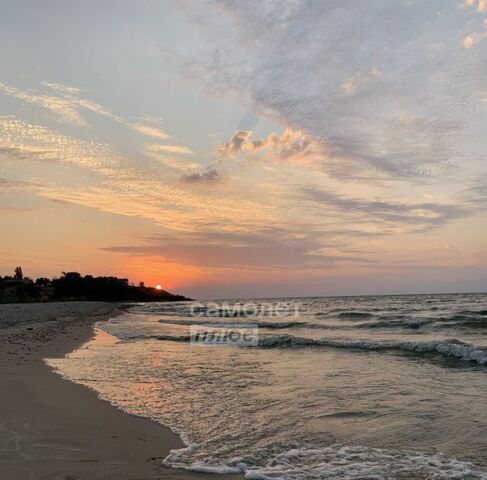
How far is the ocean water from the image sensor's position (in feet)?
17.8

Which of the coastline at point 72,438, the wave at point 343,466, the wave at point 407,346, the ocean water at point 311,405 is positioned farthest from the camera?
the wave at point 407,346

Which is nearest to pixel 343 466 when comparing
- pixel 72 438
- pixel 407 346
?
pixel 72 438

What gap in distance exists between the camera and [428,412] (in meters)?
7.86

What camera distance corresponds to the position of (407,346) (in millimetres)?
17656

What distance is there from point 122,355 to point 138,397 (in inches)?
278

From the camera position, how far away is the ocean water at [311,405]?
542 cm

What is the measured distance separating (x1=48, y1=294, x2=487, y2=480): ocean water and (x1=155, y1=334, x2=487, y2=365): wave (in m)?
0.07

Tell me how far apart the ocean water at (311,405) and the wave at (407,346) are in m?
0.07

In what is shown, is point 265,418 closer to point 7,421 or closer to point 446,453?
point 446,453

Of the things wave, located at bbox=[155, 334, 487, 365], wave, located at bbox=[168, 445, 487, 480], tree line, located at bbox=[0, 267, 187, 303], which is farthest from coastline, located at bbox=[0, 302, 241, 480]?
tree line, located at bbox=[0, 267, 187, 303]

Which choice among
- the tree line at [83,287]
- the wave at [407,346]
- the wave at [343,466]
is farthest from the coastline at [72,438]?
the tree line at [83,287]

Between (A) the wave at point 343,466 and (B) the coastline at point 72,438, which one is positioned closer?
(B) the coastline at point 72,438

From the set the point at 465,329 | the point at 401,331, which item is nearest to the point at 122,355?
the point at 401,331

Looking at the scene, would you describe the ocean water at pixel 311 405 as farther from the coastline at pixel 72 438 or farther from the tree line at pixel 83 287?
the tree line at pixel 83 287
